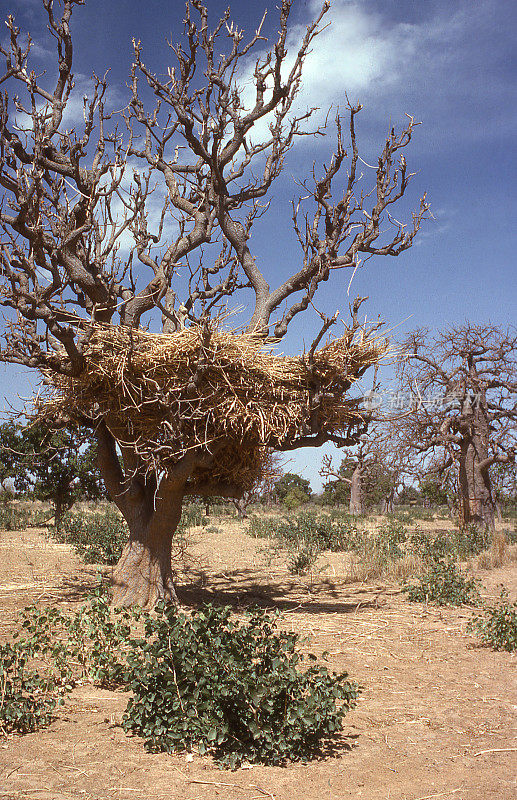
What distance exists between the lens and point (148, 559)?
24.2 ft

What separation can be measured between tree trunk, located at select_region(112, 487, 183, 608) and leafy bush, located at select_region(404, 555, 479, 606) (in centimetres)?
329

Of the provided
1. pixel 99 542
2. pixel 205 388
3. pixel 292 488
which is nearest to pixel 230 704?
pixel 205 388

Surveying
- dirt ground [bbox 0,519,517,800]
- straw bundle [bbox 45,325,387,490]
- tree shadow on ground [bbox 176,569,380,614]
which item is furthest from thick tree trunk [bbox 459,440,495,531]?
straw bundle [bbox 45,325,387,490]

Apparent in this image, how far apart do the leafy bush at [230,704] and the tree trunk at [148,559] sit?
3.34 m

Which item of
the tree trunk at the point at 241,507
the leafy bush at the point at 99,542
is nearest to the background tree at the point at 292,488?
the tree trunk at the point at 241,507

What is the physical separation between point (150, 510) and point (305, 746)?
4.31 m

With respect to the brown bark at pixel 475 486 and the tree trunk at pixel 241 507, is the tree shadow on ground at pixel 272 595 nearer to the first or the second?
the tree trunk at pixel 241 507

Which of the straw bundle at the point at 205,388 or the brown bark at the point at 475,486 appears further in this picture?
the brown bark at the point at 475,486

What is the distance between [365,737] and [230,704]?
905mm

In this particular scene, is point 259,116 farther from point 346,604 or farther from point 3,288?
point 346,604

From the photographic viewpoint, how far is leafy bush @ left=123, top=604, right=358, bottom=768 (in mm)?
3611

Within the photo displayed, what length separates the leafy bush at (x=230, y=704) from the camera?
361cm

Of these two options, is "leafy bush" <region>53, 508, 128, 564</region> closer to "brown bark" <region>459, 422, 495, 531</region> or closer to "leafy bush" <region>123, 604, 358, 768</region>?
"leafy bush" <region>123, 604, 358, 768</region>

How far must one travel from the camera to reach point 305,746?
3717 millimetres
